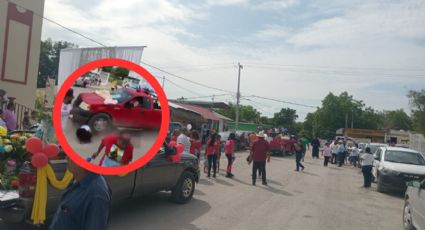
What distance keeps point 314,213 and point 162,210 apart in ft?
11.5

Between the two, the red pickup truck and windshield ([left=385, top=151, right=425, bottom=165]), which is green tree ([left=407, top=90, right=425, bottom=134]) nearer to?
windshield ([left=385, top=151, right=425, bottom=165])

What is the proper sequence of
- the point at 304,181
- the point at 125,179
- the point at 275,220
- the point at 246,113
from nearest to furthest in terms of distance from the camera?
the point at 125,179 < the point at 275,220 < the point at 304,181 < the point at 246,113

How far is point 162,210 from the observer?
26.2 ft

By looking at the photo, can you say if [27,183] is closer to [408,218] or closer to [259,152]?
[408,218]

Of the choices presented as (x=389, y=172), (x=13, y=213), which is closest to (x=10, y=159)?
(x=13, y=213)

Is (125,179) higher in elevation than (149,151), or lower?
lower

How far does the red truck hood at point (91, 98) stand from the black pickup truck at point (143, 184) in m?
2.61

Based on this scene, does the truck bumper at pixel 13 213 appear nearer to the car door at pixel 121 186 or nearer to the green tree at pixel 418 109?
the car door at pixel 121 186

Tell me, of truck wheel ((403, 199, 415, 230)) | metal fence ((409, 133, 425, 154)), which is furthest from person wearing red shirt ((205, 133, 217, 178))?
metal fence ((409, 133, 425, 154))

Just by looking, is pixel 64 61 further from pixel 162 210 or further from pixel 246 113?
pixel 246 113

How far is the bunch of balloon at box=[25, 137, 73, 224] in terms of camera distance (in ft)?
8.60

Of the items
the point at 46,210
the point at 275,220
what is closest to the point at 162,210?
the point at 275,220

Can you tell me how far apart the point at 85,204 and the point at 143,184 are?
16.6 ft

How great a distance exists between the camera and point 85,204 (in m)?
2.35
